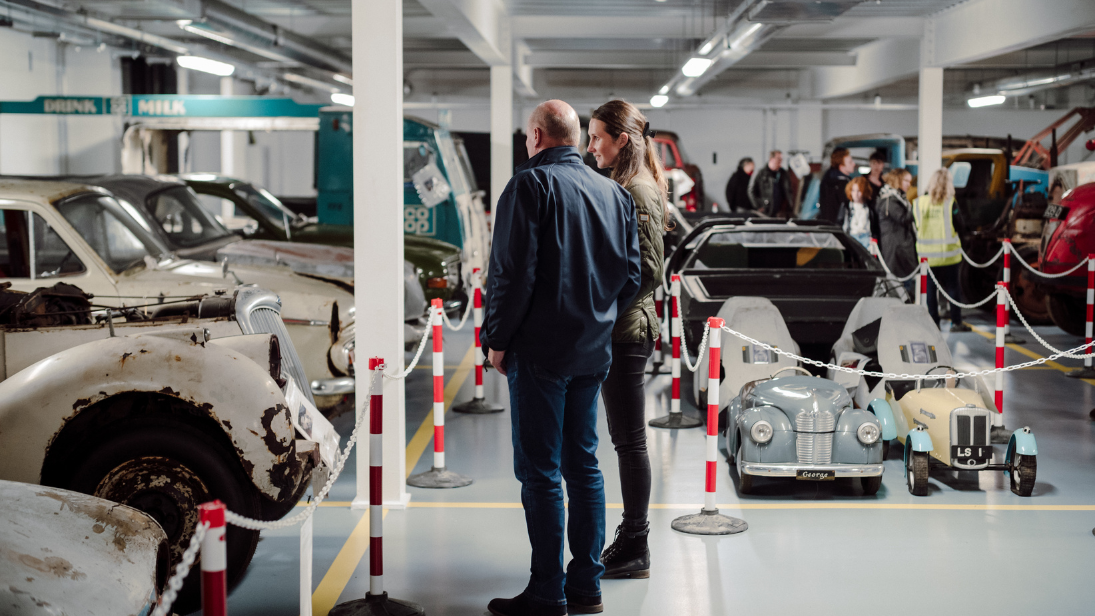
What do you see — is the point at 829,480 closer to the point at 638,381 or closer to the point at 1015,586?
the point at 1015,586

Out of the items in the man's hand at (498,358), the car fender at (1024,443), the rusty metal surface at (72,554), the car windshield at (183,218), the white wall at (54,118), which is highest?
the white wall at (54,118)

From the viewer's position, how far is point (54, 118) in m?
16.9

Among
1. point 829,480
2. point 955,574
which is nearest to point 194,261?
point 829,480

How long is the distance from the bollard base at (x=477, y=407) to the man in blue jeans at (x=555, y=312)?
396 cm

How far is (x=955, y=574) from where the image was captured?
14.1 ft

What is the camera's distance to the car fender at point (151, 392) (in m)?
3.67

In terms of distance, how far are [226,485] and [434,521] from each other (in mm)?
1477

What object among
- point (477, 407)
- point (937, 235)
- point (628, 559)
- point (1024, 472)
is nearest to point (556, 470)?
point (628, 559)

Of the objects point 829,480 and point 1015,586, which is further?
point 829,480

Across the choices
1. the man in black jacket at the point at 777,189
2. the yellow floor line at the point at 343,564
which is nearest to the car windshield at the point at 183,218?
the yellow floor line at the point at 343,564

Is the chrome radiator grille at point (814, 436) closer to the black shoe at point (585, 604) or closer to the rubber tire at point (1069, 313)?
the black shoe at point (585, 604)

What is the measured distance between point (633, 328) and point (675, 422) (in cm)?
335

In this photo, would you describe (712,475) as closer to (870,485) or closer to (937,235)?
(870,485)

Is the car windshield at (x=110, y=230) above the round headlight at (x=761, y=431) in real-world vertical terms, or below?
above
